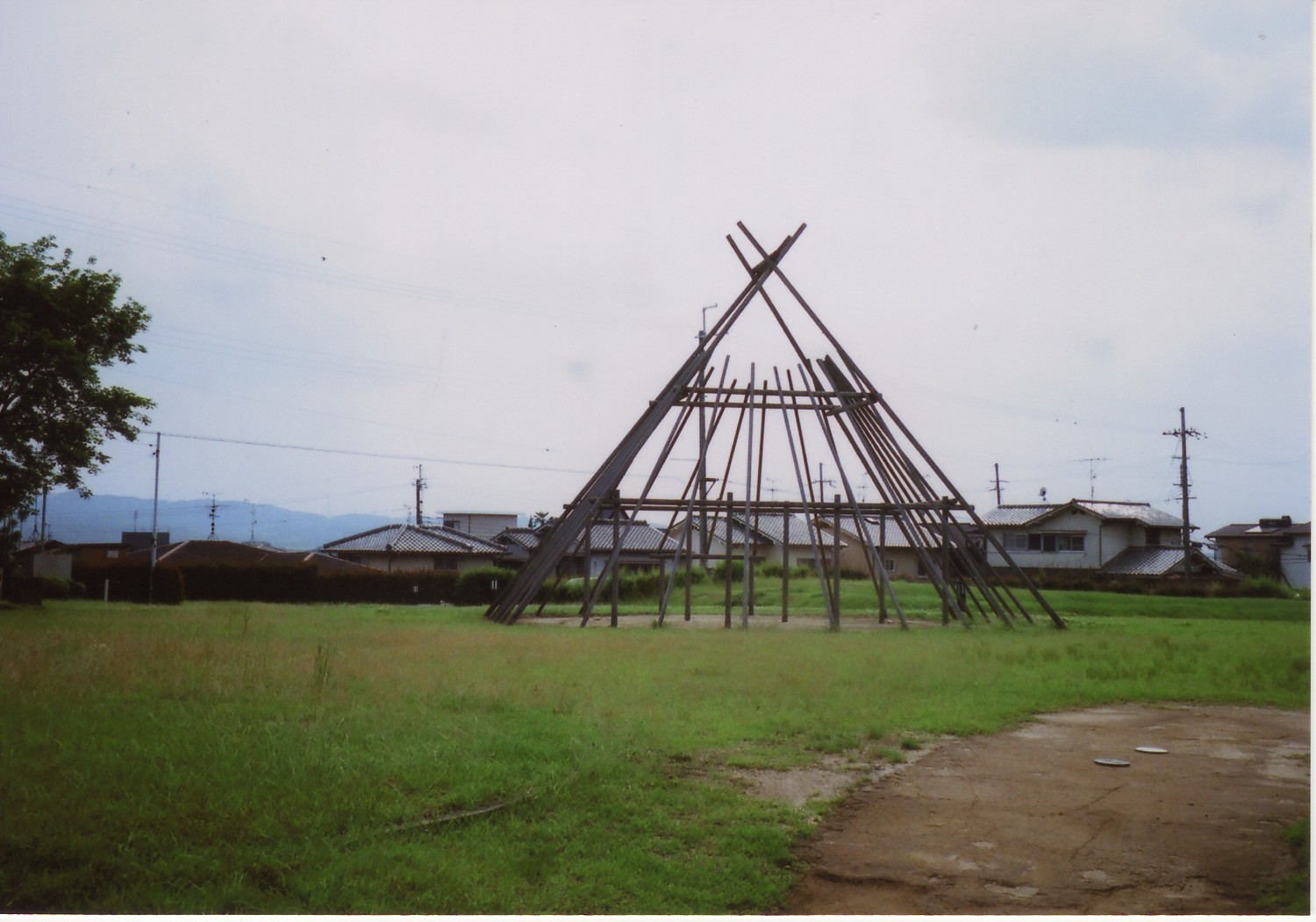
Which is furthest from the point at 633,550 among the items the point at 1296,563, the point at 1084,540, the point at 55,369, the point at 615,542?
the point at 55,369

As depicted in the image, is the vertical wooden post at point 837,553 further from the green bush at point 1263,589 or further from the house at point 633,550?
the house at point 633,550

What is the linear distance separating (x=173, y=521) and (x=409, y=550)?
14257mm

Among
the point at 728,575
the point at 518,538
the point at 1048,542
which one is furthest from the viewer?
the point at 518,538

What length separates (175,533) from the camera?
40844 mm

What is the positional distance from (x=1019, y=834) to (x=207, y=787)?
443 centimetres

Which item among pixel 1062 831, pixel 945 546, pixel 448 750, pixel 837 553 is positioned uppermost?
pixel 945 546

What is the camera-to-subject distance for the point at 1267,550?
23.9 m

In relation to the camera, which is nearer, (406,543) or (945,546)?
(945,546)

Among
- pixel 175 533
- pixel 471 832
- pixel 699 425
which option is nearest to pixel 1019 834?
pixel 471 832

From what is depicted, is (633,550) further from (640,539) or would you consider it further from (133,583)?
(133,583)

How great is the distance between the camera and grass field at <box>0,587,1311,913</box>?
471 cm

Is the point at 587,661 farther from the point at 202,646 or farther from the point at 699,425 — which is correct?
the point at 699,425

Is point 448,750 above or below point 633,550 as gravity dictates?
below

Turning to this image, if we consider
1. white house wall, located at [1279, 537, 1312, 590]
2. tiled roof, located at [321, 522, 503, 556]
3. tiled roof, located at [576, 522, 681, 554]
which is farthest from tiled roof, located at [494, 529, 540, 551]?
white house wall, located at [1279, 537, 1312, 590]
